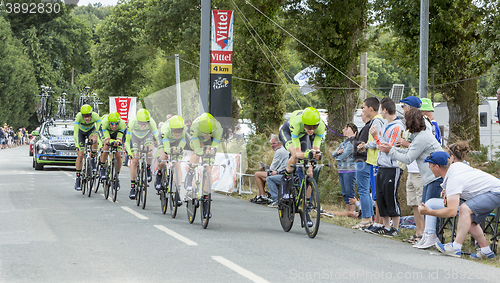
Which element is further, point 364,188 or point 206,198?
point 364,188

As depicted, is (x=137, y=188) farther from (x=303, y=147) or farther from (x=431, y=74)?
(x=431, y=74)

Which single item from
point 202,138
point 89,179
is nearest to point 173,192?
point 202,138

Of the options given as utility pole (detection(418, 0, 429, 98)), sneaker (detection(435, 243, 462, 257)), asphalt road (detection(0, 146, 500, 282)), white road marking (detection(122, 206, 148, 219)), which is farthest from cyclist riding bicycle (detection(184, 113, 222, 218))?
utility pole (detection(418, 0, 429, 98))

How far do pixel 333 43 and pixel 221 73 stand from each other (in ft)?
18.3

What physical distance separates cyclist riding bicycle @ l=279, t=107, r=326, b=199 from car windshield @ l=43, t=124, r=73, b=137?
53.2ft

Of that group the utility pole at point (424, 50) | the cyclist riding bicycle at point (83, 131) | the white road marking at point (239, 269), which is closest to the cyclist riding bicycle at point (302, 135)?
the white road marking at point (239, 269)

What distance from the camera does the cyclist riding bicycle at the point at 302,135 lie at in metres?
8.89

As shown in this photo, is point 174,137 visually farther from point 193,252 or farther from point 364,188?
point 193,252

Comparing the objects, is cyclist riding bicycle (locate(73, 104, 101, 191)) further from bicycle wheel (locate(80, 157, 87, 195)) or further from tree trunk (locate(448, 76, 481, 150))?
tree trunk (locate(448, 76, 481, 150))

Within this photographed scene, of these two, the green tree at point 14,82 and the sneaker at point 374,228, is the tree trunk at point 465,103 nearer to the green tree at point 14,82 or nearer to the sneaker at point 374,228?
the sneaker at point 374,228

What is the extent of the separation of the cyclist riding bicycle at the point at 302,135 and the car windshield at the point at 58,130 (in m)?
16.2

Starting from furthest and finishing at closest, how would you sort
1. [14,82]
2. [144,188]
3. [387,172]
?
[14,82] < [144,188] < [387,172]

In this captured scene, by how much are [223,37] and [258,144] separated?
13.6ft

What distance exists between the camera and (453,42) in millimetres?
21391
